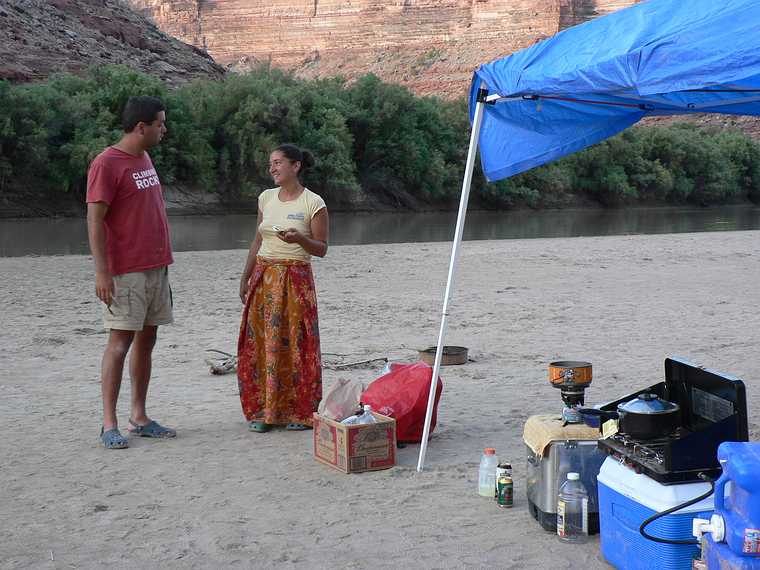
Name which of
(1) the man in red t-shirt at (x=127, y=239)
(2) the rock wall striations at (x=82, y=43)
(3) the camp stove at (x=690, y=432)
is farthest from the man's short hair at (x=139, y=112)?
(2) the rock wall striations at (x=82, y=43)

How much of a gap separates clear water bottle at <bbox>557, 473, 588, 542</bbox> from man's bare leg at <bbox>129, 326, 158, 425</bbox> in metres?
2.51

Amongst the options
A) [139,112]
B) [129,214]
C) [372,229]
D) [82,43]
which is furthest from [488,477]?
[82,43]

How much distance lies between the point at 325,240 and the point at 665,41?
2.59 m

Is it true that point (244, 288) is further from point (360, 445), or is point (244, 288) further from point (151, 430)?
point (360, 445)

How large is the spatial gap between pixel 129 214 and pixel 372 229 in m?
28.2

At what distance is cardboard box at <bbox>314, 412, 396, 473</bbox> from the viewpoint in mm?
5098

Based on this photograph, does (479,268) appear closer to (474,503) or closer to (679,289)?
→ (679,289)

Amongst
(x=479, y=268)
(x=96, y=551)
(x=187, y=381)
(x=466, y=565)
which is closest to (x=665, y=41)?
(x=466, y=565)

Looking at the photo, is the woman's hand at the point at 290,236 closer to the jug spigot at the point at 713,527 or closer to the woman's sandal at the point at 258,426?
the woman's sandal at the point at 258,426

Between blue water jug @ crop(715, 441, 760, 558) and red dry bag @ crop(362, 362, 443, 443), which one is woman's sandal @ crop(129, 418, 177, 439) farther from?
blue water jug @ crop(715, 441, 760, 558)

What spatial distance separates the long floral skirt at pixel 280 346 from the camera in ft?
19.0

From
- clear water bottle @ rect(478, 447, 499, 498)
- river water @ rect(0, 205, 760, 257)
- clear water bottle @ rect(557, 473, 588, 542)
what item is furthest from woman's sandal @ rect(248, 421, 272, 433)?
river water @ rect(0, 205, 760, 257)

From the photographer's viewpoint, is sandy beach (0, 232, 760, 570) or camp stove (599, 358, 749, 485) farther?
sandy beach (0, 232, 760, 570)

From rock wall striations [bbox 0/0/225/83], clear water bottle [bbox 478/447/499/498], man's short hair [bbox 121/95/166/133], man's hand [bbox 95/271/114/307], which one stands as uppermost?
rock wall striations [bbox 0/0/225/83]
